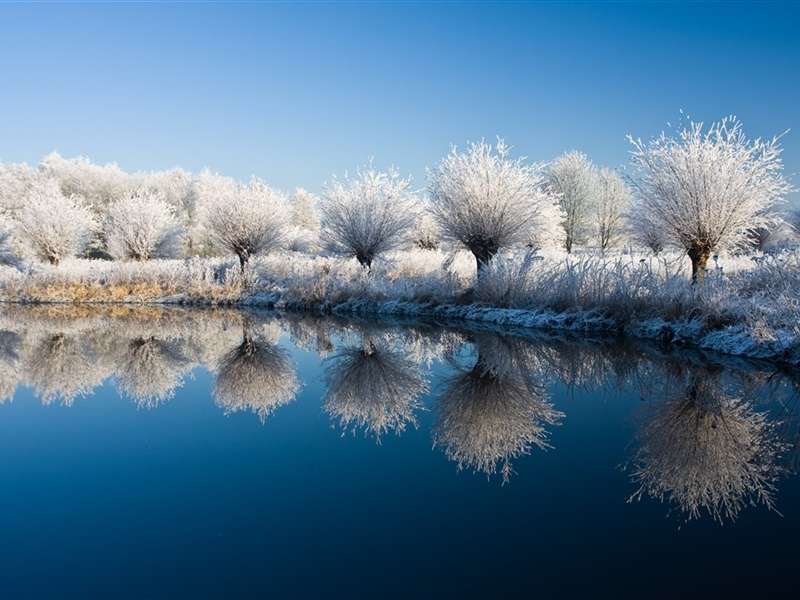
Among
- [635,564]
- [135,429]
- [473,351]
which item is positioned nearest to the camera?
[635,564]

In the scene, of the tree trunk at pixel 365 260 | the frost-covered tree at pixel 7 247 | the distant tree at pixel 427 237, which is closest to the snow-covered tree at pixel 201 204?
the frost-covered tree at pixel 7 247

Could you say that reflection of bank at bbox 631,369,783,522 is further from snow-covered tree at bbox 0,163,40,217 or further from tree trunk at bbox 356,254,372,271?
snow-covered tree at bbox 0,163,40,217

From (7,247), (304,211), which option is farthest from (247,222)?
(304,211)

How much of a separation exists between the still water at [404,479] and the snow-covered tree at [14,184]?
1818 inches

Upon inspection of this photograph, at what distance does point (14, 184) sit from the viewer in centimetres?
4997

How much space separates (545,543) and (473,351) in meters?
7.51

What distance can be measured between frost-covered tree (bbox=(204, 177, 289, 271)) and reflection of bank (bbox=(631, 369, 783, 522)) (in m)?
20.8

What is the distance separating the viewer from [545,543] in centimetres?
372

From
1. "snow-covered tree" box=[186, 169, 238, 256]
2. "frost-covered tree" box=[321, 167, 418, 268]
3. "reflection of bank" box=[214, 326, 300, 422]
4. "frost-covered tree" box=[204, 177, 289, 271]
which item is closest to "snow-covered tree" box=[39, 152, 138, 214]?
"snow-covered tree" box=[186, 169, 238, 256]

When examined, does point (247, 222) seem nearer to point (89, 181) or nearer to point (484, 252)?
point (484, 252)

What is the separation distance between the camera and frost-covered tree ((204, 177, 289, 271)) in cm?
2464

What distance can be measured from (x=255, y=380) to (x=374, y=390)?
2203 millimetres

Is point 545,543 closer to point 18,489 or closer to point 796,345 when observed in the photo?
point 18,489

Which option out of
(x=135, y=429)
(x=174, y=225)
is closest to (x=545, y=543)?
(x=135, y=429)
